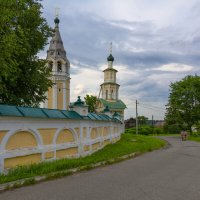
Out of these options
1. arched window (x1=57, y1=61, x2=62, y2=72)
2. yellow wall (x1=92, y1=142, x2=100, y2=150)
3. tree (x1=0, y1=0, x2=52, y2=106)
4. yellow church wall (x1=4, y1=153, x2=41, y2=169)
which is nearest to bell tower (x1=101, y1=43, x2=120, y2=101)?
arched window (x1=57, y1=61, x2=62, y2=72)

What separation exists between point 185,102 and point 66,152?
163ft

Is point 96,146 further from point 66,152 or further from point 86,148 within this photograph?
point 66,152

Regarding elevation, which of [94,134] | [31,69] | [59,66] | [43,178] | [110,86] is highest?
[59,66]

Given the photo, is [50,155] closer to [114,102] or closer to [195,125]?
[195,125]

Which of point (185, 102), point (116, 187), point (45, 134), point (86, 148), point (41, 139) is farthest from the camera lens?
point (185, 102)

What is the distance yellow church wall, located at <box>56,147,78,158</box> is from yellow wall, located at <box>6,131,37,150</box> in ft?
5.25

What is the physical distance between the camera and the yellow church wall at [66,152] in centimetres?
1198

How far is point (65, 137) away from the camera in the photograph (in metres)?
12.6

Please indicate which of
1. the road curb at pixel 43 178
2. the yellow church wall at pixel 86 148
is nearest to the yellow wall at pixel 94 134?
the yellow church wall at pixel 86 148

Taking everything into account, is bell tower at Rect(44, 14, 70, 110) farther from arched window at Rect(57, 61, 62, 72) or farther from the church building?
the church building

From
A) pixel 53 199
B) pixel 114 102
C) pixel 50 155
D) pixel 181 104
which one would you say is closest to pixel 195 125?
pixel 181 104

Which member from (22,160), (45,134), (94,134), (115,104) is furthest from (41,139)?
(115,104)

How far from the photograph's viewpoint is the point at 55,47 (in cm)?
6381

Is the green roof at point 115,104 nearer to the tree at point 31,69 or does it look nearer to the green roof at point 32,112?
the tree at point 31,69
